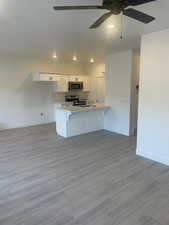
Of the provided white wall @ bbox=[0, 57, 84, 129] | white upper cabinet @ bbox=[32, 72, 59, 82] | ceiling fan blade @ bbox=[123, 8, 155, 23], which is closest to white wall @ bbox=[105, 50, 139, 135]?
white upper cabinet @ bbox=[32, 72, 59, 82]

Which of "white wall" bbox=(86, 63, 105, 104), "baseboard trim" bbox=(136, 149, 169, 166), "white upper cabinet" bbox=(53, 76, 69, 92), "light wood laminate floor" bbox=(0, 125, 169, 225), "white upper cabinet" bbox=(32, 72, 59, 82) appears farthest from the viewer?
"white wall" bbox=(86, 63, 105, 104)

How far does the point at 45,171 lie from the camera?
3.08 meters

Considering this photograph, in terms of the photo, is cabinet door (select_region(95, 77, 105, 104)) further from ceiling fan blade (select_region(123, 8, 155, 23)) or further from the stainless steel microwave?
ceiling fan blade (select_region(123, 8, 155, 23))

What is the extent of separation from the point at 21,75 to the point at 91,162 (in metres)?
4.59

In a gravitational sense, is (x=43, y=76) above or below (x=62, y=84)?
above

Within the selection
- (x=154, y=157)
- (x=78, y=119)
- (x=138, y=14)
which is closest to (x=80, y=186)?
(x=154, y=157)

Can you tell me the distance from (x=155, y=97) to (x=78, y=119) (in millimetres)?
2596

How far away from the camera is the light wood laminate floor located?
2004 mm

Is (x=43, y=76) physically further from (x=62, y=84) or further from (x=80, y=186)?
(x=80, y=186)

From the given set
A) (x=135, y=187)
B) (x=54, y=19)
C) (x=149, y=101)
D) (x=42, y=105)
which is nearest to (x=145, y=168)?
(x=135, y=187)

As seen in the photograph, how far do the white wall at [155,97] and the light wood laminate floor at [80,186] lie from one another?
36 centimetres

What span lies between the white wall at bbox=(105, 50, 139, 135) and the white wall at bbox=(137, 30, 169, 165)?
5.00ft

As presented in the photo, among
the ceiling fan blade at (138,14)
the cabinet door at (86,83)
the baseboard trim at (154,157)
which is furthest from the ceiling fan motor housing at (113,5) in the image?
the cabinet door at (86,83)

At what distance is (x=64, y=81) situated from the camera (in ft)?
22.9
